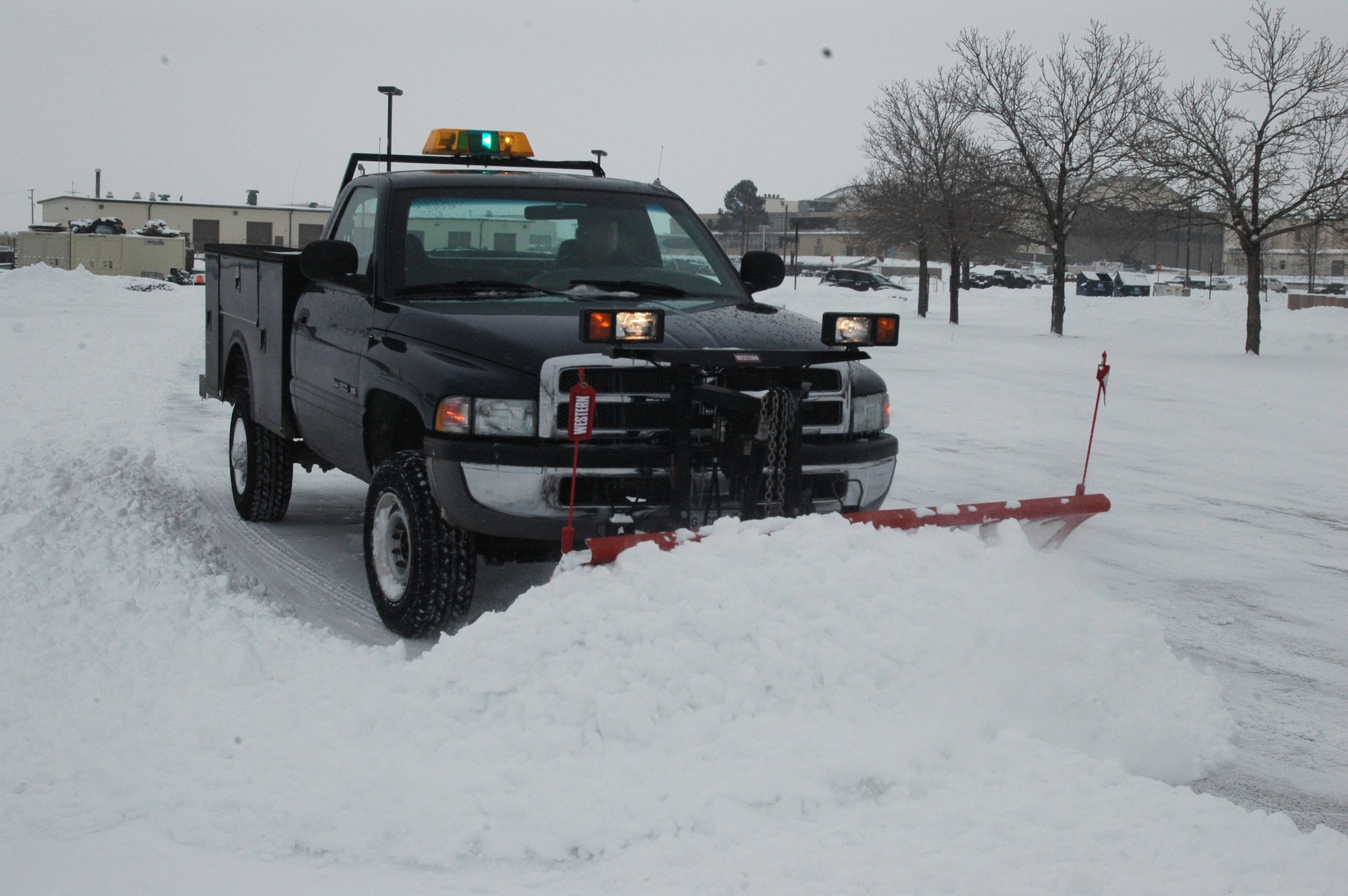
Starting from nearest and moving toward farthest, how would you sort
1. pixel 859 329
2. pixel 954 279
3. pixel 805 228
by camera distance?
pixel 859 329 < pixel 954 279 < pixel 805 228

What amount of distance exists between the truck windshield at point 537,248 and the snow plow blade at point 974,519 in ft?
5.20

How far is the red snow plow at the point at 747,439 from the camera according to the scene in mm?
4363

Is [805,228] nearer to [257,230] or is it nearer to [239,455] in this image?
[257,230]

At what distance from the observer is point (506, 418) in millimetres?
4449

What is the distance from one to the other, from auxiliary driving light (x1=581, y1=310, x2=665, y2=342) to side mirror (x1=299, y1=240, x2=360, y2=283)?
1.58m

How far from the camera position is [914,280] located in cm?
7931

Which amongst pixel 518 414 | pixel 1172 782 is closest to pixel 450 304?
pixel 518 414

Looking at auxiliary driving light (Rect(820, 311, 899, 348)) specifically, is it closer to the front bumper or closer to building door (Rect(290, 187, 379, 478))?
the front bumper

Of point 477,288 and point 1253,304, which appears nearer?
point 477,288

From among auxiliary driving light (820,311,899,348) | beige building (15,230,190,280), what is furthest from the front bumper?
beige building (15,230,190,280)

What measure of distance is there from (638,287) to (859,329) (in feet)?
4.05

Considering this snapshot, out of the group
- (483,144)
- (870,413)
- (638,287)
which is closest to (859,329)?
(870,413)

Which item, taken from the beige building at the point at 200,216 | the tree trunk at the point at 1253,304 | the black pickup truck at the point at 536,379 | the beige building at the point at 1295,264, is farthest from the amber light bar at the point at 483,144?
the beige building at the point at 200,216

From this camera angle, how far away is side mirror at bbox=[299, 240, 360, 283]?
5.28m
